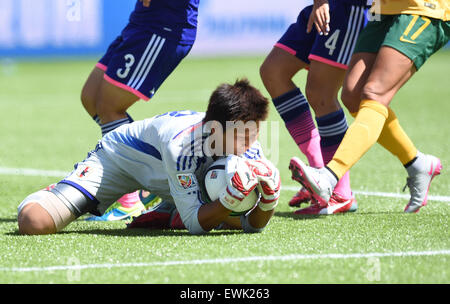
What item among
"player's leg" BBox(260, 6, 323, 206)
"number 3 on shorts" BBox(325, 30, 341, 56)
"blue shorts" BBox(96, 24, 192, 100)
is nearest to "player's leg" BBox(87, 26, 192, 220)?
"blue shorts" BBox(96, 24, 192, 100)

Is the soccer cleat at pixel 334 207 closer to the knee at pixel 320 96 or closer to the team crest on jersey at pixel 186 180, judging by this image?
the knee at pixel 320 96

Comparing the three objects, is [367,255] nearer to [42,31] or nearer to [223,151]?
[223,151]

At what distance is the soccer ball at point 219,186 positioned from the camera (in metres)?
4.03

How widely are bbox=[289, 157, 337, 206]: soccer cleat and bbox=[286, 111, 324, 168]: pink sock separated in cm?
100

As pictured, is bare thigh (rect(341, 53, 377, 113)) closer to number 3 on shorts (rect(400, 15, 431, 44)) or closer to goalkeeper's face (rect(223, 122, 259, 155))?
number 3 on shorts (rect(400, 15, 431, 44))

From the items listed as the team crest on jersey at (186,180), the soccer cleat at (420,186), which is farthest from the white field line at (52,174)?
the team crest on jersey at (186,180)

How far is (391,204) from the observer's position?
207 inches

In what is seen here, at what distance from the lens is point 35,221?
13.9ft

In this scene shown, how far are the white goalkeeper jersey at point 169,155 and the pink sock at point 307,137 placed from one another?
100 centimetres

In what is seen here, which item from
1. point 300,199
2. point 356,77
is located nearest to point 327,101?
point 356,77

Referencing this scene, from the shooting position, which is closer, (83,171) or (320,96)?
(83,171)

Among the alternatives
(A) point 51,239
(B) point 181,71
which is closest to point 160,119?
(A) point 51,239

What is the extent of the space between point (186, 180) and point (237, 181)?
35cm

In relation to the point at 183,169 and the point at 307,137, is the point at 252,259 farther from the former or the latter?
the point at 307,137
